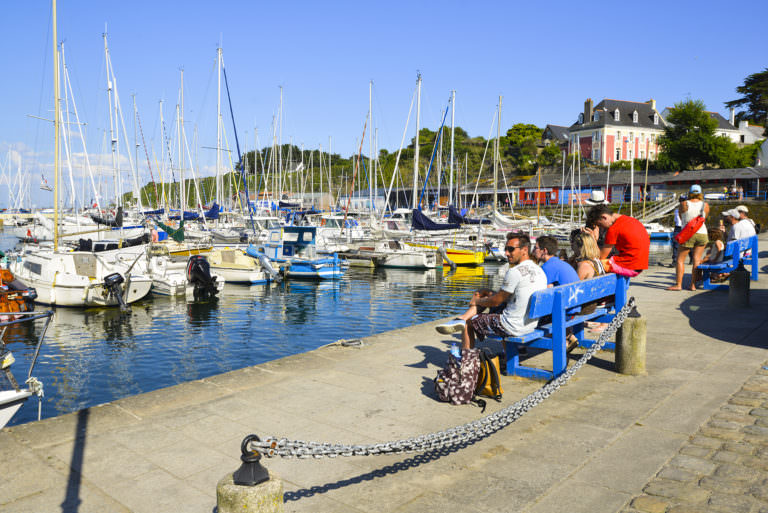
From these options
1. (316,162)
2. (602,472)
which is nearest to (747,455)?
(602,472)

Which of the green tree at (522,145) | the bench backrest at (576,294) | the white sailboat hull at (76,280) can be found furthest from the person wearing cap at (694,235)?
the green tree at (522,145)

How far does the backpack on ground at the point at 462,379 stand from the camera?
596 centimetres

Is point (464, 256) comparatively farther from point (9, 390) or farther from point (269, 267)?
point (9, 390)

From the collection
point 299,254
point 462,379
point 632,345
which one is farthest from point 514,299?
point 299,254

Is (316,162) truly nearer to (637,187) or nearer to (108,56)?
(637,187)

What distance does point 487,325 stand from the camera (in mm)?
6434

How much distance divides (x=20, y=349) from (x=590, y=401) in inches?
567

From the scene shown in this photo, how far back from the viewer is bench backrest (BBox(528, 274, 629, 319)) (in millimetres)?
6078

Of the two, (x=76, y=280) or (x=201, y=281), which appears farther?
(x=201, y=281)

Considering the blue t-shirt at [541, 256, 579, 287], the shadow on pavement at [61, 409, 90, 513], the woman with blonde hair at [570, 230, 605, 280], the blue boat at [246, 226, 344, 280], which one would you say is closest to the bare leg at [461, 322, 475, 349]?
the blue t-shirt at [541, 256, 579, 287]

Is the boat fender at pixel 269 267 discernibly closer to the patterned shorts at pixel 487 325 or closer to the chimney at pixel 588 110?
the patterned shorts at pixel 487 325

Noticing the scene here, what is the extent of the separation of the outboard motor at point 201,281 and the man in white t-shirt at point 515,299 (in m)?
18.7

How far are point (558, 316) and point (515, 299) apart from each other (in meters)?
0.48

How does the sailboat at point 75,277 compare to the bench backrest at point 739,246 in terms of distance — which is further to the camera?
the sailboat at point 75,277
